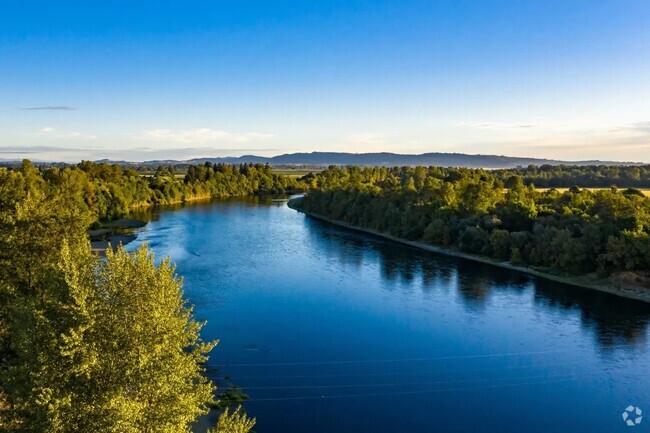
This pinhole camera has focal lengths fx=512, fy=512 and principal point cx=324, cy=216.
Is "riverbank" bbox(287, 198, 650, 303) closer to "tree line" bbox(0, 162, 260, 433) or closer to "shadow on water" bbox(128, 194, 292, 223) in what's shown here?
"tree line" bbox(0, 162, 260, 433)

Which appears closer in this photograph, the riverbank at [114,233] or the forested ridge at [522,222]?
the forested ridge at [522,222]

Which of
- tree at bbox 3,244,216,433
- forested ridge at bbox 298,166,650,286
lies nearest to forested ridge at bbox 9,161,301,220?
tree at bbox 3,244,216,433

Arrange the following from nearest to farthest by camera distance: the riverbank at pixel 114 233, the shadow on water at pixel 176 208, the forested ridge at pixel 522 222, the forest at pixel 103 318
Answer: the forest at pixel 103 318 < the forested ridge at pixel 522 222 < the riverbank at pixel 114 233 < the shadow on water at pixel 176 208

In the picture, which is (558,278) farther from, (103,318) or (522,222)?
(103,318)

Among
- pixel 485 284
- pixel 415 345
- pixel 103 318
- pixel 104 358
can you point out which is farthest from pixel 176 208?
pixel 104 358

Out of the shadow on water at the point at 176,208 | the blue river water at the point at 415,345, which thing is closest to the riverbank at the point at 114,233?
the shadow on water at the point at 176,208

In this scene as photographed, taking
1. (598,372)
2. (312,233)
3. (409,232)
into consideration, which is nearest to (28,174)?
(312,233)

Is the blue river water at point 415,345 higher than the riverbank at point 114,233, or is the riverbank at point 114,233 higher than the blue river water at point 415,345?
the riverbank at point 114,233

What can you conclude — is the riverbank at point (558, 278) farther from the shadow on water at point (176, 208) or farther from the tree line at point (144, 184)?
the shadow on water at point (176, 208)

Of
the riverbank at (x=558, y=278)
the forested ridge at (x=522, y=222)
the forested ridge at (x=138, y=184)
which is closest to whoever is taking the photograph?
the riverbank at (x=558, y=278)
